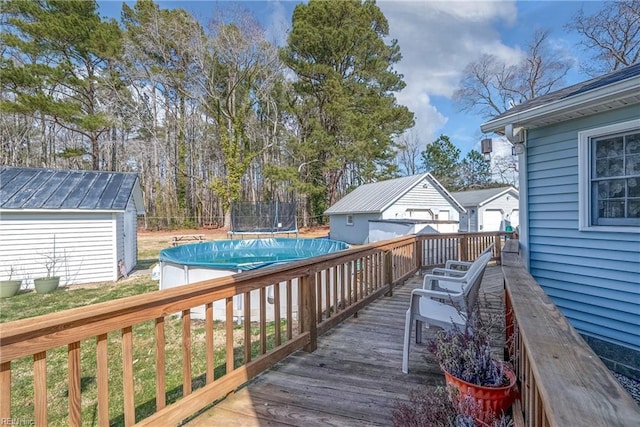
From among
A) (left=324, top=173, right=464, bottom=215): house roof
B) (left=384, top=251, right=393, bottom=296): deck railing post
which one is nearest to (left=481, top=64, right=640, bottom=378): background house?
(left=384, top=251, right=393, bottom=296): deck railing post

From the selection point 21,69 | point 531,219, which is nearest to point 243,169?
point 21,69

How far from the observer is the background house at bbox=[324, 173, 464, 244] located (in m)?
14.4

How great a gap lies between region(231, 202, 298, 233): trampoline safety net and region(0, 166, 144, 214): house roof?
218 inches

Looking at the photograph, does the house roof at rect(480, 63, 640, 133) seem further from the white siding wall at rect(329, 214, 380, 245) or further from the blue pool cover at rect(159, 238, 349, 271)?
the white siding wall at rect(329, 214, 380, 245)

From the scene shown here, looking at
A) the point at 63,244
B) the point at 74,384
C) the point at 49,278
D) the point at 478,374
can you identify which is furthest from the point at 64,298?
the point at 478,374

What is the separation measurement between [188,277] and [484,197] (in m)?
18.2

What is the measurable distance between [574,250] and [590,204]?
Result: 604 mm

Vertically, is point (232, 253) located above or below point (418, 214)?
below

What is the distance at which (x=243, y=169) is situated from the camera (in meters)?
19.3

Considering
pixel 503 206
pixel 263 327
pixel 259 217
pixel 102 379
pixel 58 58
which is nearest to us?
pixel 102 379

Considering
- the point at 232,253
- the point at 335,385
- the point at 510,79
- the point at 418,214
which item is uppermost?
the point at 510,79

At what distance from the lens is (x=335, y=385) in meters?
2.37

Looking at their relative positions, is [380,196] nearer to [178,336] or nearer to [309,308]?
[178,336]

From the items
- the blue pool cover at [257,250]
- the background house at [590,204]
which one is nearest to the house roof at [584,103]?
the background house at [590,204]
